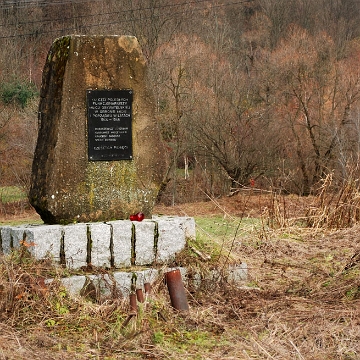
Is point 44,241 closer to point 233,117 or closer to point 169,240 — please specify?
point 169,240

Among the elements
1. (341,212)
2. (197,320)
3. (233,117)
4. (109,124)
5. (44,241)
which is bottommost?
(341,212)

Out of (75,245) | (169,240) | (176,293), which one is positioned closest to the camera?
(176,293)

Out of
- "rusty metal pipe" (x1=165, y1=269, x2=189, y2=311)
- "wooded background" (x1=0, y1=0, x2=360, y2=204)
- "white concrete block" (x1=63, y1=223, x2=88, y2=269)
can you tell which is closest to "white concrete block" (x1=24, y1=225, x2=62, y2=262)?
"white concrete block" (x1=63, y1=223, x2=88, y2=269)

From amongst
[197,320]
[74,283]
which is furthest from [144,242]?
[197,320]

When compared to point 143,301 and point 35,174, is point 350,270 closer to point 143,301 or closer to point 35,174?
point 143,301

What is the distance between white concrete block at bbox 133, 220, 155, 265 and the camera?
23.9ft

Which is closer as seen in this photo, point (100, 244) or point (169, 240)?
point (100, 244)

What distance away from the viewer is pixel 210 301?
6.69m

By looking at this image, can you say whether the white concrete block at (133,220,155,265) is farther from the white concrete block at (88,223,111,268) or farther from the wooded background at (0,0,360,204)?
the wooded background at (0,0,360,204)

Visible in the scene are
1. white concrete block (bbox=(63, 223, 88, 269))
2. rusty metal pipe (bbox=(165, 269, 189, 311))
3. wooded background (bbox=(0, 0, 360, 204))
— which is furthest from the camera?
wooded background (bbox=(0, 0, 360, 204))

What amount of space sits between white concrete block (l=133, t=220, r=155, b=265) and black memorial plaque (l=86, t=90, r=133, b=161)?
82 cm

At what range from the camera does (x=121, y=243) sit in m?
7.22

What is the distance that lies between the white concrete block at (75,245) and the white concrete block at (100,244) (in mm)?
73

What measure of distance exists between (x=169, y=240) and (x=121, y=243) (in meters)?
0.49
